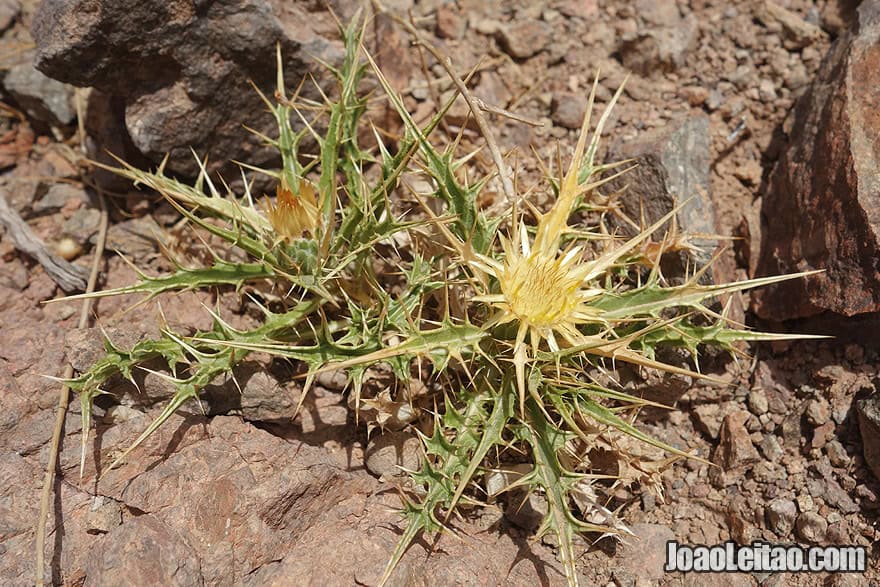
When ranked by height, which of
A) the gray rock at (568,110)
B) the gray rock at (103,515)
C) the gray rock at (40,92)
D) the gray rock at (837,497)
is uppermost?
the gray rock at (40,92)

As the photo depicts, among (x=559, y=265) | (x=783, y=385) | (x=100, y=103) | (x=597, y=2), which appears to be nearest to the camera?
(x=559, y=265)

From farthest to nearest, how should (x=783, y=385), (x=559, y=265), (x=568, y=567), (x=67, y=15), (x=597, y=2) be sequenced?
(x=597, y=2), (x=783, y=385), (x=67, y=15), (x=559, y=265), (x=568, y=567)

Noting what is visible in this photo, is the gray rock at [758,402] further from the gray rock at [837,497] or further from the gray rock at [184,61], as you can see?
the gray rock at [184,61]

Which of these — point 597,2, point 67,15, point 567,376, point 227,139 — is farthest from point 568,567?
point 597,2

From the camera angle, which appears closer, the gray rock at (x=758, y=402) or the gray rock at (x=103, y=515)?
the gray rock at (x=103, y=515)

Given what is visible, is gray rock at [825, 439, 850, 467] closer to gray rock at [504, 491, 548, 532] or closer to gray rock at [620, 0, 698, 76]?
gray rock at [504, 491, 548, 532]

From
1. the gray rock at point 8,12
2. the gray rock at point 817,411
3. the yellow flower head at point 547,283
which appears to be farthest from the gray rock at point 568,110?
the gray rock at point 8,12

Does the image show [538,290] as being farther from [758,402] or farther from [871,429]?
[871,429]

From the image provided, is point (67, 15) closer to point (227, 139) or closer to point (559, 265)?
point (227, 139)
